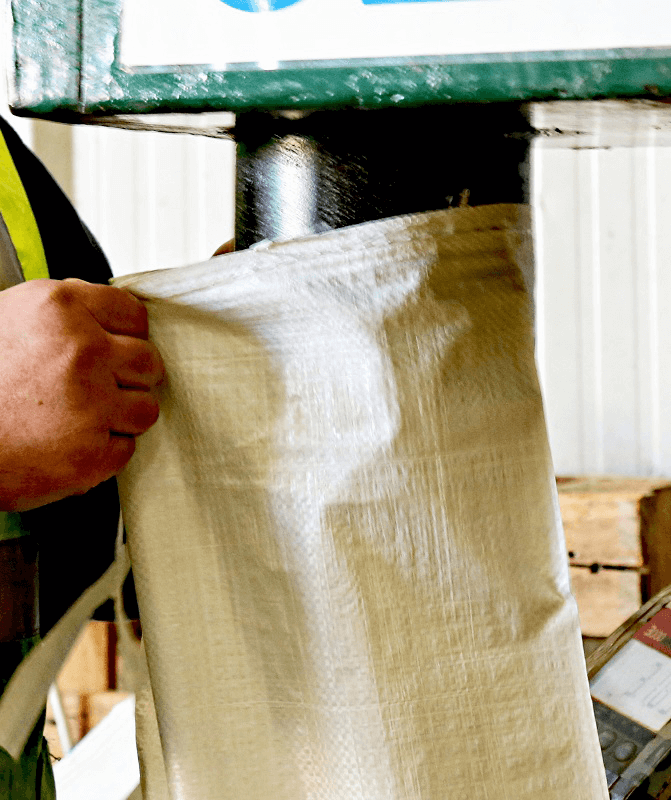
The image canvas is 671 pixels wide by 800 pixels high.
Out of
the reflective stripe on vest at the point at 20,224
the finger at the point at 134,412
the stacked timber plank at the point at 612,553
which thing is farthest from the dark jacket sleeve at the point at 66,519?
the stacked timber plank at the point at 612,553

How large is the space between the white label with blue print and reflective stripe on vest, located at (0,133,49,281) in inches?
7.9

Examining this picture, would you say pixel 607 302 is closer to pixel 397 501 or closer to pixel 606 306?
pixel 606 306

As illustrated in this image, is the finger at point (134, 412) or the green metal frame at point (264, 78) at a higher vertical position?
the green metal frame at point (264, 78)

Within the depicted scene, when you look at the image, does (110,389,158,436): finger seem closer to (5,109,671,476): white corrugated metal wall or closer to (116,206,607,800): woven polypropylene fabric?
(116,206,607,800): woven polypropylene fabric

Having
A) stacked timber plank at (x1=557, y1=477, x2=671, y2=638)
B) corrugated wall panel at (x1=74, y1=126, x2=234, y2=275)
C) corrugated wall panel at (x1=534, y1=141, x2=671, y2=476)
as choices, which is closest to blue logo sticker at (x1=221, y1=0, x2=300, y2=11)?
stacked timber plank at (x1=557, y1=477, x2=671, y2=638)

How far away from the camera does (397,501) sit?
1.38 ft

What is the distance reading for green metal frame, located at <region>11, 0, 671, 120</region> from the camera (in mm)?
342

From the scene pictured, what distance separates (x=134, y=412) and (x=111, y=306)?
56 mm

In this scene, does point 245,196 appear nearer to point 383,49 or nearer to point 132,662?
point 383,49

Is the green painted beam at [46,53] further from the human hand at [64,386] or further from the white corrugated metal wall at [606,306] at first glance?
the white corrugated metal wall at [606,306]

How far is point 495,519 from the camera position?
16.8 inches

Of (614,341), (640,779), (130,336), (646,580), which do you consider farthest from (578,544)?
(130,336)

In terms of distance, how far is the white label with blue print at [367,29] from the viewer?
0.34 m

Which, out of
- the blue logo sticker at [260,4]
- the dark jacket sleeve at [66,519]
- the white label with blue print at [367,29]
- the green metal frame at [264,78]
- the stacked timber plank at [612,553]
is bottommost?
the stacked timber plank at [612,553]
